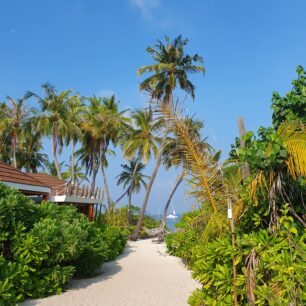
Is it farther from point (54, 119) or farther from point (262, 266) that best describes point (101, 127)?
point (262, 266)

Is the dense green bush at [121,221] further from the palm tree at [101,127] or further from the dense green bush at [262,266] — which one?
the dense green bush at [262,266]

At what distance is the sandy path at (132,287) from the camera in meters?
7.27

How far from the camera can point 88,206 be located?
17.7m

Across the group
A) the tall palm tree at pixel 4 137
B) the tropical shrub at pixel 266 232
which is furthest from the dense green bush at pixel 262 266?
the tall palm tree at pixel 4 137

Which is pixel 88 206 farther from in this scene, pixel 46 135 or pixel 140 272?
pixel 46 135

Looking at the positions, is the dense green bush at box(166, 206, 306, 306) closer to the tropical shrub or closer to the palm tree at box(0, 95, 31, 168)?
the tropical shrub

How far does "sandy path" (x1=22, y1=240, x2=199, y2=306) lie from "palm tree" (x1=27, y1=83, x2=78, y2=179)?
19376 mm

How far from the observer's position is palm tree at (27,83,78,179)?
3006cm

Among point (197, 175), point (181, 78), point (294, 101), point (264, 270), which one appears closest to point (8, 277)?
point (197, 175)

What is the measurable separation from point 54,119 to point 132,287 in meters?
24.2

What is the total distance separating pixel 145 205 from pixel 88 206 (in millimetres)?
9722

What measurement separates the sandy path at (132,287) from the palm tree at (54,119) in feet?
63.6

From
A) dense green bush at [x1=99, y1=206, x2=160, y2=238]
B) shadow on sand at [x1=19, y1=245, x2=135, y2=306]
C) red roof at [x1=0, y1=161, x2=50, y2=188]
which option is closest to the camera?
shadow on sand at [x1=19, y1=245, x2=135, y2=306]

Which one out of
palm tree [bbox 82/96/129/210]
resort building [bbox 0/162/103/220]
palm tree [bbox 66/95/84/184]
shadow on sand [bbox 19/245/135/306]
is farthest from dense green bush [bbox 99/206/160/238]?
shadow on sand [bbox 19/245/135/306]
